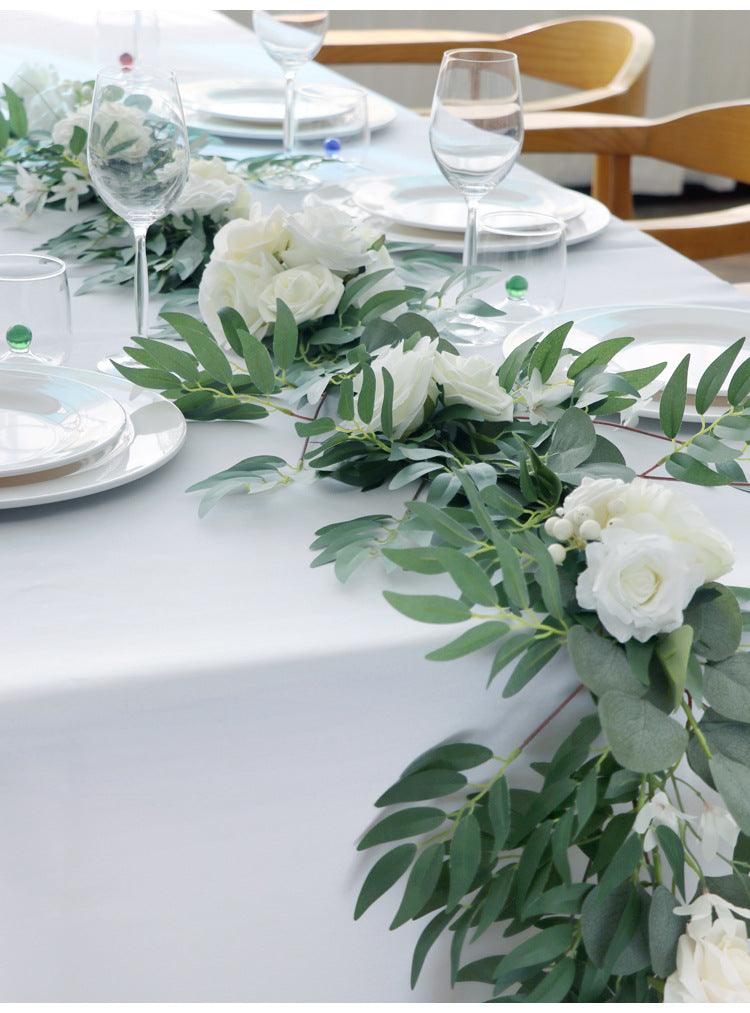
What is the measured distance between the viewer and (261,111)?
189 centimetres

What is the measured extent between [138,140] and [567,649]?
0.54m

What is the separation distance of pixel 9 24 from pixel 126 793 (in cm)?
220

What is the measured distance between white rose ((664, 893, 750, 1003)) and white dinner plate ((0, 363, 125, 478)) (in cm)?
46

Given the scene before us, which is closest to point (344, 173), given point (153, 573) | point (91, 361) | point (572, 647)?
point (91, 361)

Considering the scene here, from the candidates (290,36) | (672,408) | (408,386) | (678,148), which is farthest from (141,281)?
(678,148)

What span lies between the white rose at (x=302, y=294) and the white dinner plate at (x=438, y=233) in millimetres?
422

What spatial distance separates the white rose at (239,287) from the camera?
966mm

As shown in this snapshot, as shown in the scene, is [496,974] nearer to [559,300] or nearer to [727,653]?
[727,653]

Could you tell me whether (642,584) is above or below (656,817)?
above

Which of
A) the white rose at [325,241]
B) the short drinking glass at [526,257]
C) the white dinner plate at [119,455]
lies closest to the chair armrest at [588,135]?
the short drinking glass at [526,257]

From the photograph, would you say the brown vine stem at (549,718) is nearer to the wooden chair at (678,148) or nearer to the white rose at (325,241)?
the white rose at (325,241)

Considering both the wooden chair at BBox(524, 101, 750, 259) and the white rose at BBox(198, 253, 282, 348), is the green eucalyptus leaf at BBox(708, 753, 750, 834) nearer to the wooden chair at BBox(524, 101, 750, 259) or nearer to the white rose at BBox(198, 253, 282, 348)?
the white rose at BBox(198, 253, 282, 348)

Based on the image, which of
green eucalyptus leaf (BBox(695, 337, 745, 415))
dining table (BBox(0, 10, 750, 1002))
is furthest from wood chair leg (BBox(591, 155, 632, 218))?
dining table (BBox(0, 10, 750, 1002))

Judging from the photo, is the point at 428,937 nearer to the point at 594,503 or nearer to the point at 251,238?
the point at 594,503
